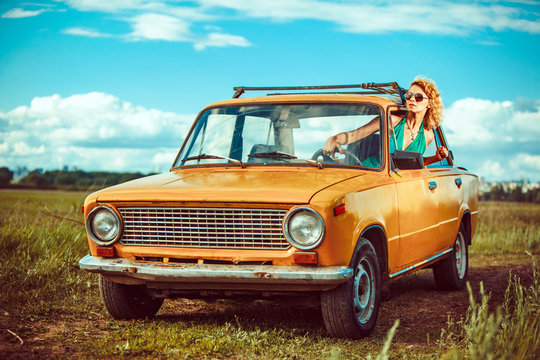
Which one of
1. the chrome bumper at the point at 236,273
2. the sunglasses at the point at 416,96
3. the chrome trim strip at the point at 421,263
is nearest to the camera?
the chrome bumper at the point at 236,273

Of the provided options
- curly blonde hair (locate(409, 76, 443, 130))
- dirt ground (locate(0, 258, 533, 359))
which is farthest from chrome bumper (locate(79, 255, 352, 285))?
curly blonde hair (locate(409, 76, 443, 130))

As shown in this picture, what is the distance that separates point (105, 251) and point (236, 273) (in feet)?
4.00

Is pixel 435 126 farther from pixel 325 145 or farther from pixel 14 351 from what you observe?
pixel 14 351

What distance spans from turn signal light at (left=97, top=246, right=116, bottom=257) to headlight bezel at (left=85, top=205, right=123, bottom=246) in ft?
0.12

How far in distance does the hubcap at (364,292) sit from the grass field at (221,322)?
207mm

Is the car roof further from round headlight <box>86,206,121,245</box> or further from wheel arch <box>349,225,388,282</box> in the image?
round headlight <box>86,206,121,245</box>

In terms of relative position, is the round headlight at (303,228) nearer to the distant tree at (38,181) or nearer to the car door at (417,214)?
the car door at (417,214)

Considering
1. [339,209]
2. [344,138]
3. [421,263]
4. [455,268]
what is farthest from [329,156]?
[455,268]

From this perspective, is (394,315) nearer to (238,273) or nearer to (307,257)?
(307,257)

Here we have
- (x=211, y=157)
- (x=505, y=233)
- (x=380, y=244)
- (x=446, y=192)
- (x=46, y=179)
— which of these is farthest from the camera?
(x=46, y=179)

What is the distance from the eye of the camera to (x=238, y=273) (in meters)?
4.58

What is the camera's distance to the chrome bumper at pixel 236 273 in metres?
4.51

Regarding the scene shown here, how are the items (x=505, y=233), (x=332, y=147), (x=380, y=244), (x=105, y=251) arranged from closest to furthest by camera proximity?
(x=105, y=251), (x=380, y=244), (x=332, y=147), (x=505, y=233)

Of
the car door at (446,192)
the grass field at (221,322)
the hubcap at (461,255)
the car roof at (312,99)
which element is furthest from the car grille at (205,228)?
the hubcap at (461,255)
